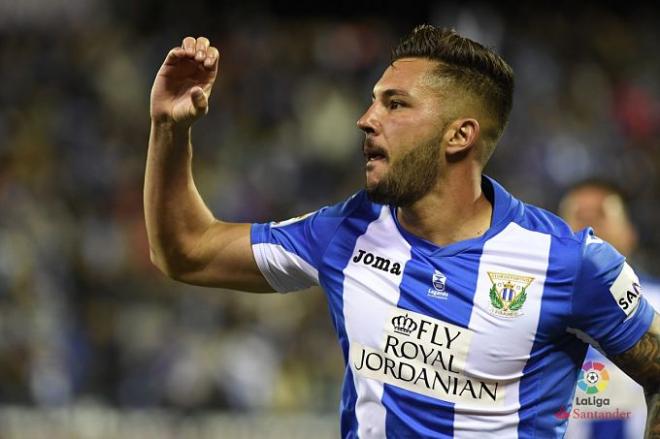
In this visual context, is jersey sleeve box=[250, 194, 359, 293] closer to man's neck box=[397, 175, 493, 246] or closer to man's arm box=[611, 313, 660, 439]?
man's neck box=[397, 175, 493, 246]

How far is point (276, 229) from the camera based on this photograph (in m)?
3.70

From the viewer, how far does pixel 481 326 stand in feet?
11.2

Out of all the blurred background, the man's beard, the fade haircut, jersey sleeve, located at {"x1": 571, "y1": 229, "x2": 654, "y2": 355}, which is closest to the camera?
jersey sleeve, located at {"x1": 571, "y1": 229, "x2": 654, "y2": 355}

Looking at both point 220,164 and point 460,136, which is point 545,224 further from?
point 220,164

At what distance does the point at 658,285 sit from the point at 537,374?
177cm

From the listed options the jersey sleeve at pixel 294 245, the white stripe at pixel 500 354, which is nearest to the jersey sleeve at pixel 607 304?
the white stripe at pixel 500 354

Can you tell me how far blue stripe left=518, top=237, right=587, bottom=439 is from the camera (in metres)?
3.38

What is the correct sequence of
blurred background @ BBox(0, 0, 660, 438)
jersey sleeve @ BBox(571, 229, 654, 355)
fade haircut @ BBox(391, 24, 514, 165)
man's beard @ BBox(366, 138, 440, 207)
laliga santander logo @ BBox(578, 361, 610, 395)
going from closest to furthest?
jersey sleeve @ BBox(571, 229, 654, 355) → man's beard @ BBox(366, 138, 440, 207) → fade haircut @ BBox(391, 24, 514, 165) → laliga santander logo @ BBox(578, 361, 610, 395) → blurred background @ BBox(0, 0, 660, 438)

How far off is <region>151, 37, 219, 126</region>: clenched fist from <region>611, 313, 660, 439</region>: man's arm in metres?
1.39

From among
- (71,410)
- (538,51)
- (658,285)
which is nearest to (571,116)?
(538,51)

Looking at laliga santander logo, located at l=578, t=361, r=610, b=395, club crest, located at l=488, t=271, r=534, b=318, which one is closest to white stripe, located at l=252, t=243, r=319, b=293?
club crest, located at l=488, t=271, r=534, b=318

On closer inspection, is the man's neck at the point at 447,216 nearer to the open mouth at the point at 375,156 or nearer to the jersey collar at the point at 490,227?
the jersey collar at the point at 490,227

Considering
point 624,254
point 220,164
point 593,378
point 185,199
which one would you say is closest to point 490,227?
point 185,199

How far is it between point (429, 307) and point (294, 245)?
0.48m
